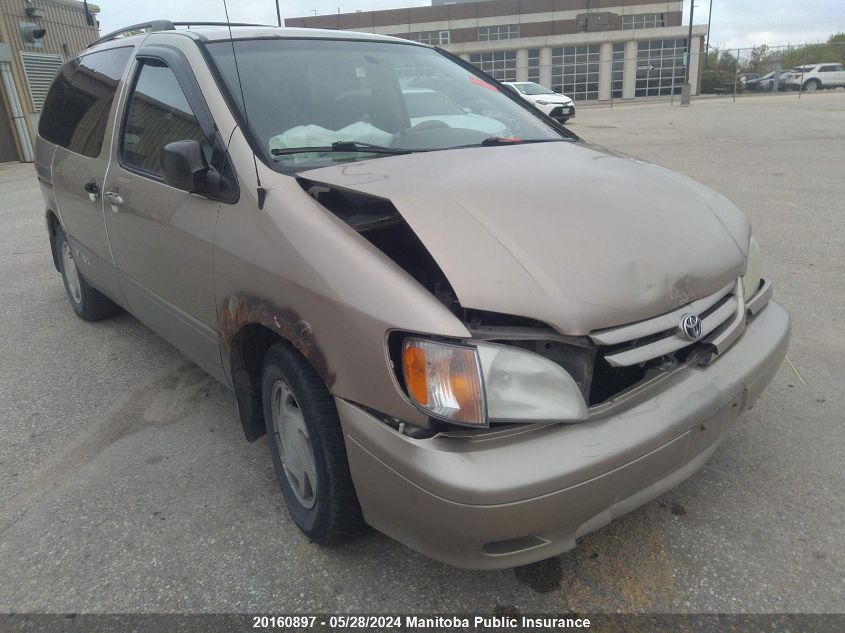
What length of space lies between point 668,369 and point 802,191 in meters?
7.29

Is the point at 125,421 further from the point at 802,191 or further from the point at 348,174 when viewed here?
the point at 802,191

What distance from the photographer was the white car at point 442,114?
9.69 ft

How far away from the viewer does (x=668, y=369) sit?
195cm

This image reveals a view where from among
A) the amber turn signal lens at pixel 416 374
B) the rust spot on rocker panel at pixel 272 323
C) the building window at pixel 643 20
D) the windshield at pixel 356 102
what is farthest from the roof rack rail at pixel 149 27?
the building window at pixel 643 20

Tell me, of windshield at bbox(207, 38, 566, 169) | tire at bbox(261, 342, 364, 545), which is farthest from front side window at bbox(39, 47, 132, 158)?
tire at bbox(261, 342, 364, 545)

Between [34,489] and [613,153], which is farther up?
[613,153]

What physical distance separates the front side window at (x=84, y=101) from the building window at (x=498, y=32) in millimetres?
55073

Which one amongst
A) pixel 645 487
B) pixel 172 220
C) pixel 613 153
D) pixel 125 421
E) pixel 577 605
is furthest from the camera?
pixel 125 421

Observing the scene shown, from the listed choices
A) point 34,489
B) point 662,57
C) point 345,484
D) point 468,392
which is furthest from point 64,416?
point 662,57

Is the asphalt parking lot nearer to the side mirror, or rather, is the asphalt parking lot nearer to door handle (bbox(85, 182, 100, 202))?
door handle (bbox(85, 182, 100, 202))

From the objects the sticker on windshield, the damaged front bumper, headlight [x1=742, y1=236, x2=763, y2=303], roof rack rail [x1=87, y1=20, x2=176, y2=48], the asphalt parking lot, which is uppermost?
roof rack rail [x1=87, y1=20, x2=176, y2=48]

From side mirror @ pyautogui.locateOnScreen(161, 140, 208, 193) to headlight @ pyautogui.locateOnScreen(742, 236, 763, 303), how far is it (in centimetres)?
200

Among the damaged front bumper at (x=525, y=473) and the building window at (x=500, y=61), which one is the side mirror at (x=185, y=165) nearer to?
the damaged front bumper at (x=525, y=473)

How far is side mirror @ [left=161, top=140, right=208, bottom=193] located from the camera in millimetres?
2281
